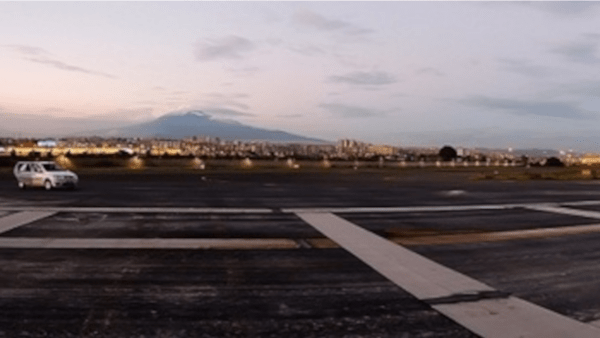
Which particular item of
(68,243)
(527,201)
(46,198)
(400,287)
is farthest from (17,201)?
(527,201)

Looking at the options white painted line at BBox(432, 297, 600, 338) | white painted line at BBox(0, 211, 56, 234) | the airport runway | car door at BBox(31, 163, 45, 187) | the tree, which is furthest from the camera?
the tree

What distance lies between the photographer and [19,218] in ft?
51.8

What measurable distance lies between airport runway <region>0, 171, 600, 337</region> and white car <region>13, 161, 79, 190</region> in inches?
398

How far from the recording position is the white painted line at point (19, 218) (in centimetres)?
1420

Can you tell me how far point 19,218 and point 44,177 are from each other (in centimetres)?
1358

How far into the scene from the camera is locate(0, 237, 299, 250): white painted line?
1152 cm

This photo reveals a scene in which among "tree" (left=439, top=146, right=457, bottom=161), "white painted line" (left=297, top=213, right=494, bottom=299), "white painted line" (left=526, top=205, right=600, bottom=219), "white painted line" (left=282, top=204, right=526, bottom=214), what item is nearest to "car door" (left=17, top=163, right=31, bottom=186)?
"white painted line" (left=282, top=204, right=526, bottom=214)

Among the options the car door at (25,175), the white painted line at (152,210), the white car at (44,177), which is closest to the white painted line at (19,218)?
the white painted line at (152,210)

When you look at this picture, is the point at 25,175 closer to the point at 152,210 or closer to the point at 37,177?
the point at 37,177

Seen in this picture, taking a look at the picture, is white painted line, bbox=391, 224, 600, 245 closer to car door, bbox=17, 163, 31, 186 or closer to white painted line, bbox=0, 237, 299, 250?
white painted line, bbox=0, 237, 299, 250

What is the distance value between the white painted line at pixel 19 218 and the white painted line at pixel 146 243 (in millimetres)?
2015

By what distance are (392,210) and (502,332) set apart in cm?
1365

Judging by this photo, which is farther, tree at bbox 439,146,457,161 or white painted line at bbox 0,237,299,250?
tree at bbox 439,146,457,161

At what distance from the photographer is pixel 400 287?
838cm
